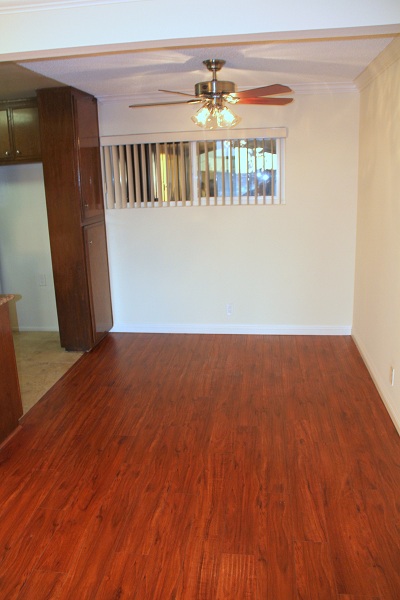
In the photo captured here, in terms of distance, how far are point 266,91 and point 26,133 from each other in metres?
2.55

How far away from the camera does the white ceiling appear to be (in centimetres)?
320

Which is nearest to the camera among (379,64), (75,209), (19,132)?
(379,64)

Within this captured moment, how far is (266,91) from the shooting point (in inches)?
125

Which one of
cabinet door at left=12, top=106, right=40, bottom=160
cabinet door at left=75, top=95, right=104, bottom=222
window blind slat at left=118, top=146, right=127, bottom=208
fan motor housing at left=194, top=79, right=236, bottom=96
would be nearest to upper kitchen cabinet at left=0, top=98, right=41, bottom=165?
cabinet door at left=12, top=106, right=40, bottom=160

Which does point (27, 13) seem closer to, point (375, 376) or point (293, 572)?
point (293, 572)

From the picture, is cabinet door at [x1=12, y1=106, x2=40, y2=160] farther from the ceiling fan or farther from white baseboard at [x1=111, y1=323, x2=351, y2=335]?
white baseboard at [x1=111, y1=323, x2=351, y2=335]

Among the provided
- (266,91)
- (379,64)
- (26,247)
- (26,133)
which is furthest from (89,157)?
(379,64)

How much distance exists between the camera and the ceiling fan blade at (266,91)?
122 inches

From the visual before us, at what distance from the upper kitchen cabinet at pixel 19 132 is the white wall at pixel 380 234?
2.92 m

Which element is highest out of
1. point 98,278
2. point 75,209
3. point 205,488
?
point 75,209

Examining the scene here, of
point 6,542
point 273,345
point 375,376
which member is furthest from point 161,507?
point 273,345

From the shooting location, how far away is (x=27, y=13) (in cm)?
251

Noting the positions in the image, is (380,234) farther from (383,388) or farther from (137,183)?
(137,183)

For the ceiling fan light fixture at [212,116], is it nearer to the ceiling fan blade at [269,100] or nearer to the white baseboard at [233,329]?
the ceiling fan blade at [269,100]
